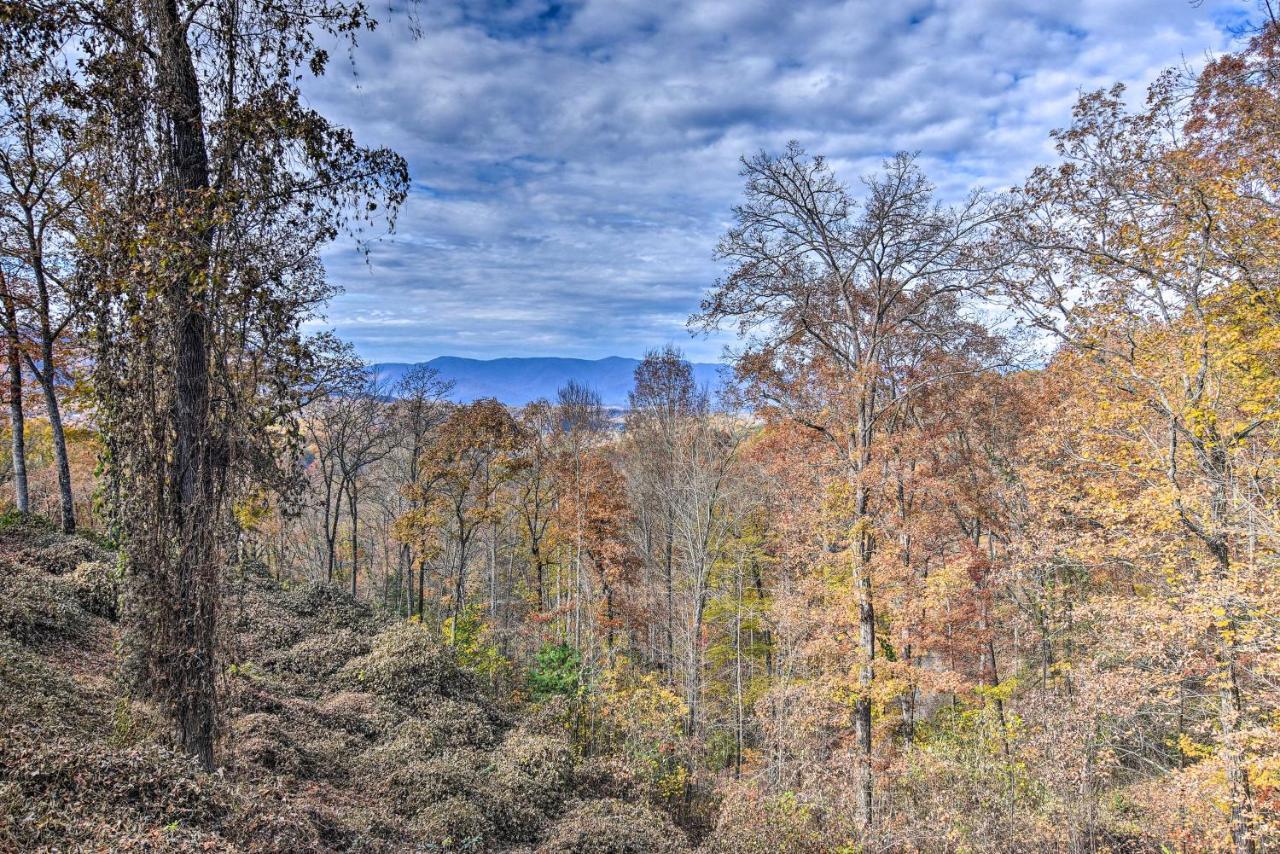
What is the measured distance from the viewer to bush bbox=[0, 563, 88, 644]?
299 inches

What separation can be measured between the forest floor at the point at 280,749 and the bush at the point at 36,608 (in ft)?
0.12

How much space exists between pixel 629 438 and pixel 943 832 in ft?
74.4

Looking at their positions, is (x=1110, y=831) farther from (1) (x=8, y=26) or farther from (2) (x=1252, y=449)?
(1) (x=8, y=26)

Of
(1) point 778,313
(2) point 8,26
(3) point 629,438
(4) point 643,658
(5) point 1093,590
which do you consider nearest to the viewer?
(2) point 8,26

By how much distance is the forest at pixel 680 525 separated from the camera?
16.4 ft

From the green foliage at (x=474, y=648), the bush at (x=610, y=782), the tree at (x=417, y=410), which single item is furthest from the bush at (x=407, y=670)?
the tree at (x=417, y=410)

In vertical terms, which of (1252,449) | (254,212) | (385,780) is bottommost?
(385,780)

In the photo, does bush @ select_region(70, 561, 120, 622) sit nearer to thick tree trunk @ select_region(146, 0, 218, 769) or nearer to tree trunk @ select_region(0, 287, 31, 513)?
tree trunk @ select_region(0, 287, 31, 513)

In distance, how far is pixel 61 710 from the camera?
579cm

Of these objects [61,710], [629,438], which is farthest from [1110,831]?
[629,438]

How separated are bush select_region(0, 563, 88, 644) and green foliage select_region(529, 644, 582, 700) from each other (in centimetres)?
924

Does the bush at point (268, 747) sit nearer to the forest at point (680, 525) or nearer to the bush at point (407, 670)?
the forest at point (680, 525)

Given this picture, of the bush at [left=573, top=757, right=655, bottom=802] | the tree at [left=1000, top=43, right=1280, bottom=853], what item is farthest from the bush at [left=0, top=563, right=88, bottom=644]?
the tree at [left=1000, top=43, right=1280, bottom=853]

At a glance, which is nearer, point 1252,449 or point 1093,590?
point 1252,449
